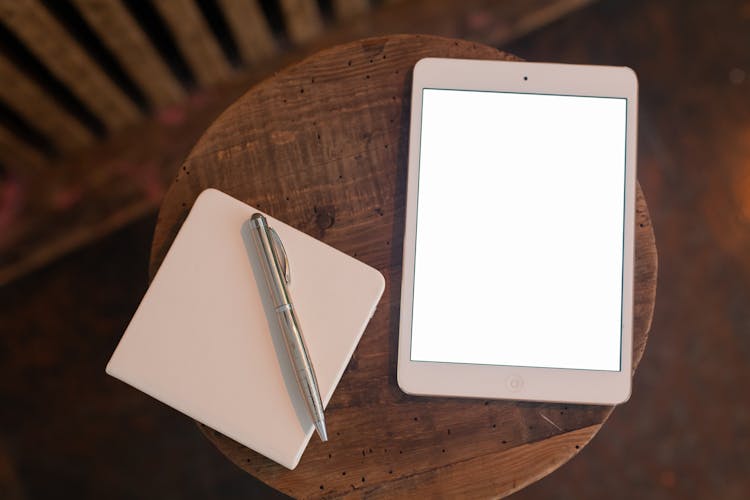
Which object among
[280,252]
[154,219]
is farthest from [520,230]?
[154,219]

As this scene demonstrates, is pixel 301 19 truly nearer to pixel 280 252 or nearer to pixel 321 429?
pixel 280 252

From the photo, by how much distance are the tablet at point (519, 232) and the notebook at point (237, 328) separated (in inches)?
3.1

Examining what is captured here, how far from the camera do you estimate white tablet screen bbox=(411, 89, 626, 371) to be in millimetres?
733

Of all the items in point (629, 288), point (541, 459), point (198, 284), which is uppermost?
point (198, 284)

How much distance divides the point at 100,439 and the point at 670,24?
141 cm

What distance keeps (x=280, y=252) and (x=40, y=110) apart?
63 cm

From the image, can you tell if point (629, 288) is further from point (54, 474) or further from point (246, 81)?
point (54, 474)

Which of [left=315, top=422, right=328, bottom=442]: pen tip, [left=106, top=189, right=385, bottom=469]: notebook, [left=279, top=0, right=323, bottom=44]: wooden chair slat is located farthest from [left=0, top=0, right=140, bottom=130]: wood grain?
[left=315, top=422, right=328, bottom=442]: pen tip

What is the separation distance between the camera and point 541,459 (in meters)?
0.73

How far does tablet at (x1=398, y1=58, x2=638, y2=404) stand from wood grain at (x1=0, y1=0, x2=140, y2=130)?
0.58 metres

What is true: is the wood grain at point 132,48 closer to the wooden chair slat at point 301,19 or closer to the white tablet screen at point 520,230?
the wooden chair slat at point 301,19

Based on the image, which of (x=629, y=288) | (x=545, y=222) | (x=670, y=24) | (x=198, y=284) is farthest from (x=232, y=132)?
(x=670, y=24)

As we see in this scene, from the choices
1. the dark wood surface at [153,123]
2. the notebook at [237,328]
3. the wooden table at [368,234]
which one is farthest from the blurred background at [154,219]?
the notebook at [237,328]

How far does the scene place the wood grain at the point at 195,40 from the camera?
1.03 m
